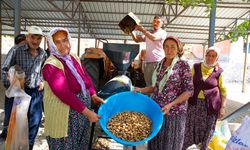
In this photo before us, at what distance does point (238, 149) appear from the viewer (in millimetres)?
1791

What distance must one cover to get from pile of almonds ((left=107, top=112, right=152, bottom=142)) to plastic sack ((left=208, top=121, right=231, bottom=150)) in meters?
1.81

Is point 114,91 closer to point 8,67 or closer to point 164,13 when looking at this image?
point 8,67

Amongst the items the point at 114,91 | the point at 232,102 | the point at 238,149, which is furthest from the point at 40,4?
the point at 238,149

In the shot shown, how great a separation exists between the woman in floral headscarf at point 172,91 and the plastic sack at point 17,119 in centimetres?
140

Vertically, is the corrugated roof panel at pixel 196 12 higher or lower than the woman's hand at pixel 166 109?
higher

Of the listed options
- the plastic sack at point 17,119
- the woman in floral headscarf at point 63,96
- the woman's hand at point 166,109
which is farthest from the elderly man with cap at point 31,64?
the woman's hand at point 166,109

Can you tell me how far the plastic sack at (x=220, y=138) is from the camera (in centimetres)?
373

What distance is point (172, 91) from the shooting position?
240cm

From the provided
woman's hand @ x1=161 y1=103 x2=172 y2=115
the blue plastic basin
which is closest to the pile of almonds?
the blue plastic basin

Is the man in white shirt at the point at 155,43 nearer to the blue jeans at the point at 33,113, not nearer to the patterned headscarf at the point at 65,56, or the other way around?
the blue jeans at the point at 33,113

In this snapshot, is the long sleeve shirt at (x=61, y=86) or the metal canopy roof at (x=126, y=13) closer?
the long sleeve shirt at (x=61, y=86)

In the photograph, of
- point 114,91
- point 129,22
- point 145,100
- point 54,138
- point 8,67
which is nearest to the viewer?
point 54,138

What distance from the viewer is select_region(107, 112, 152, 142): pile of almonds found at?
7.04ft

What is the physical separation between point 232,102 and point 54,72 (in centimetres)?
768
